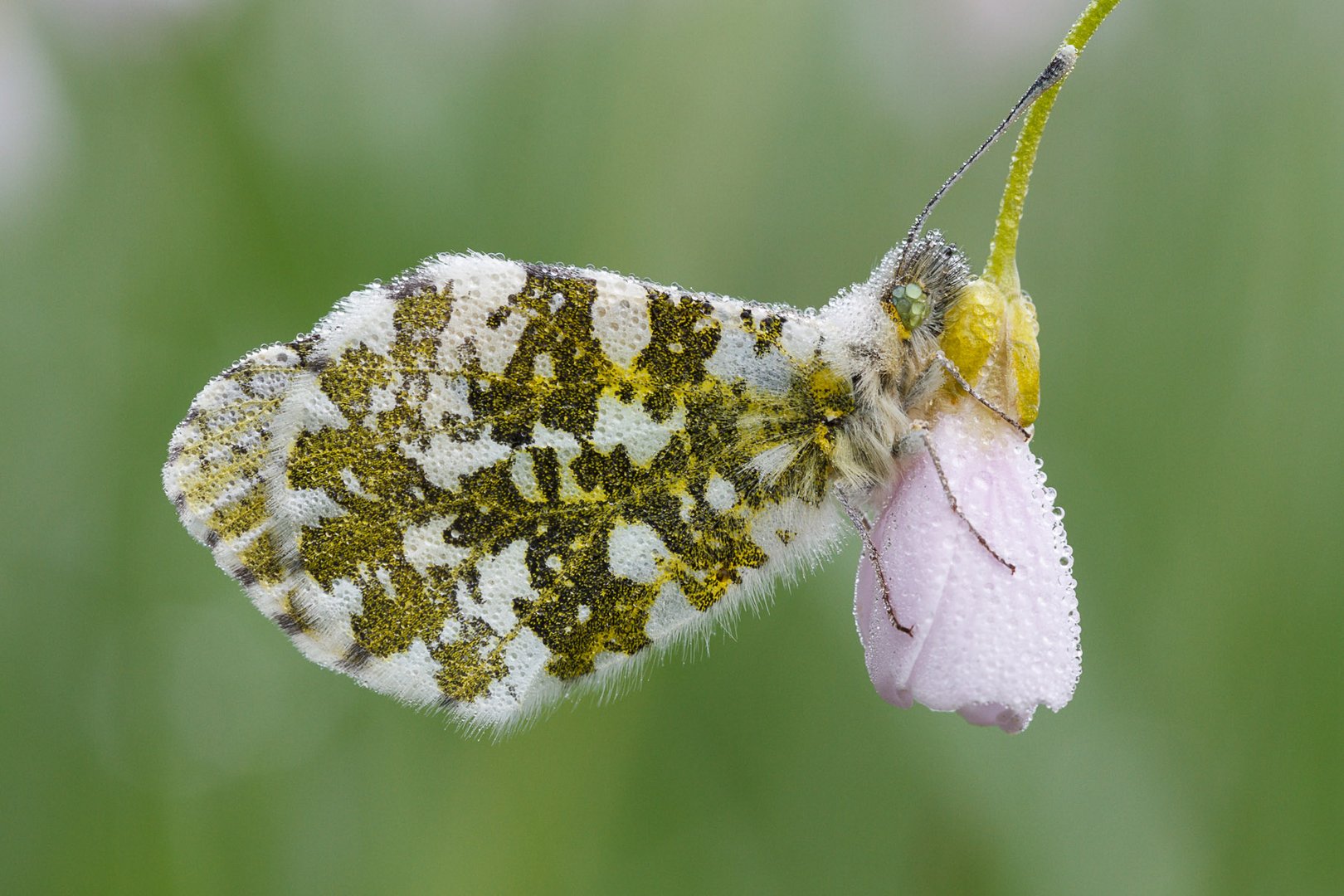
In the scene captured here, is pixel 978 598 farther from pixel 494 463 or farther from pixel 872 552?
pixel 494 463

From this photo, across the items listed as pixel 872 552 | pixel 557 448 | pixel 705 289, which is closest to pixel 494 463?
pixel 557 448

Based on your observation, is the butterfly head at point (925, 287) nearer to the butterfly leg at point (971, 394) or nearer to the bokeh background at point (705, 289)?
the butterfly leg at point (971, 394)

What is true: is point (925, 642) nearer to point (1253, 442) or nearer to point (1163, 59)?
point (1253, 442)

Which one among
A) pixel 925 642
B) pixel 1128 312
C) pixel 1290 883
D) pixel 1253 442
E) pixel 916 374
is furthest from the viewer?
pixel 1128 312

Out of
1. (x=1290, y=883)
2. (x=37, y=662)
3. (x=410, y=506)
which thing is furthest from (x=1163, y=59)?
(x=37, y=662)

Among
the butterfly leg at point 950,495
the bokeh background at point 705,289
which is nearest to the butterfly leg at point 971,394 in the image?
the butterfly leg at point 950,495

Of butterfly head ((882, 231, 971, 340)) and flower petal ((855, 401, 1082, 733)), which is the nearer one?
flower petal ((855, 401, 1082, 733))

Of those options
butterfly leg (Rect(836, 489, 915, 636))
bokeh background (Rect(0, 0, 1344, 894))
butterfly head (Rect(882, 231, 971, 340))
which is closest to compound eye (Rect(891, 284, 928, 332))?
butterfly head (Rect(882, 231, 971, 340))

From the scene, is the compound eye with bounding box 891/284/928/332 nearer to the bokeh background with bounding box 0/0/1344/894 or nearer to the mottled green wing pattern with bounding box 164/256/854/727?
the mottled green wing pattern with bounding box 164/256/854/727
